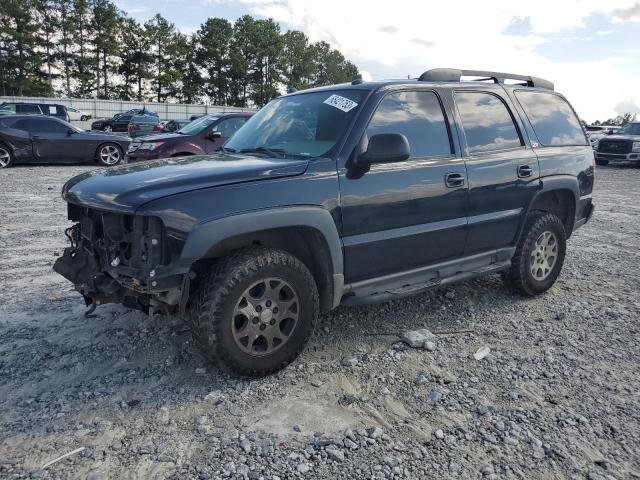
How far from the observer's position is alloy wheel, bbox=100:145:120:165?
49.3 feet

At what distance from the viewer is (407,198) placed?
368 cm

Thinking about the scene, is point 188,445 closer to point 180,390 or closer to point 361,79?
point 180,390

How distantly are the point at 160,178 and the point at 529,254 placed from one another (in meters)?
3.25

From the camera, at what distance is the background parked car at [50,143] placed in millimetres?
13609

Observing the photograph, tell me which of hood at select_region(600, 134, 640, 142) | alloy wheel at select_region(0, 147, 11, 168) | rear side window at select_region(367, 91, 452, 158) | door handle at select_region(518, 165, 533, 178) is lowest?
alloy wheel at select_region(0, 147, 11, 168)

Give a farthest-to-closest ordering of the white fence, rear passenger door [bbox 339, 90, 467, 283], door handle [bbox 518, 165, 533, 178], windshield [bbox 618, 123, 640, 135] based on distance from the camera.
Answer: the white fence
windshield [bbox 618, 123, 640, 135]
door handle [bbox 518, 165, 533, 178]
rear passenger door [bbox 339, 90, 467, 283]

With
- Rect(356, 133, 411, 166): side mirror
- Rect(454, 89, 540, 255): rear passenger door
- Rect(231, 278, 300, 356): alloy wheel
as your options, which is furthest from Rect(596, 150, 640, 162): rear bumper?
Rect(231, 278, 300, 356): alloy wheel

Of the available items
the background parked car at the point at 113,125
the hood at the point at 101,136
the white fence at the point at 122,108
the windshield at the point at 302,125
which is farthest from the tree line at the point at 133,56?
the windshield at the point at 302,125

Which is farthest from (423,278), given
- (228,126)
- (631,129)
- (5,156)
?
(631,129)

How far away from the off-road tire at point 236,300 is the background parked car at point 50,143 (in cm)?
1289

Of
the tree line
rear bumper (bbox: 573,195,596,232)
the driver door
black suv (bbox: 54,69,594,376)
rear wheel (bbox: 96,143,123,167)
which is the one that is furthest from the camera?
the tree line

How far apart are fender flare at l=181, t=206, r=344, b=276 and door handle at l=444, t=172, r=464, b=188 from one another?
3.47 feet

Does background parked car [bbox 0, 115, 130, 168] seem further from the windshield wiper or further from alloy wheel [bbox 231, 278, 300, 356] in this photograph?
alloy wheel [bbox 231, 278, 300, 356]

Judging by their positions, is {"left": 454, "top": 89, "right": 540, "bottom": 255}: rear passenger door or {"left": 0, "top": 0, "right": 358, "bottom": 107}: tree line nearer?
{"left": 454, "top": 89, "right": 540, "bottom": 255}: rear passenger door
